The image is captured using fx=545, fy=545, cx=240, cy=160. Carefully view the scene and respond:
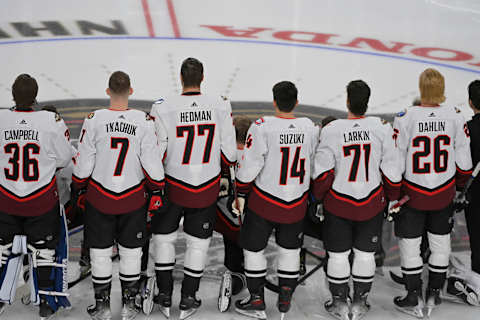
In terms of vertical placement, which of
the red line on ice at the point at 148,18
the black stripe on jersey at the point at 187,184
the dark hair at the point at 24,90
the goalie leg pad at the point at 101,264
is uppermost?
the red line on ice at the point at 148,18

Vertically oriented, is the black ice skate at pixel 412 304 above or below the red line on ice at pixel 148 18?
below

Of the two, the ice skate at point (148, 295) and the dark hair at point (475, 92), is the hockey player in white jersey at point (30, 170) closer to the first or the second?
the ice skate at point (148, 295)

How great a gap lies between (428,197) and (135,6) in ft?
11.9

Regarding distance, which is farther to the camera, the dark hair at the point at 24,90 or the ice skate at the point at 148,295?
the ice skate at the point at 148,295

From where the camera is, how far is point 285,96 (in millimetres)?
2389

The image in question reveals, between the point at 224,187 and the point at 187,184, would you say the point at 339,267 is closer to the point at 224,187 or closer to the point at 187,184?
the point at 224,187

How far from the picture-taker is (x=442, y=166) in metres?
2.55

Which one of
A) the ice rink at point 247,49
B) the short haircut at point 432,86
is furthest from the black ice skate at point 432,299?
the short haircut at point 432,86

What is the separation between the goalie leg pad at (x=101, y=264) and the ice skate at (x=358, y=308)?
3.74ft

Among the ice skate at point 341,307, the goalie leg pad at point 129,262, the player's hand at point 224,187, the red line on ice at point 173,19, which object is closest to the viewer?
the goalie leg pad at point 129,262

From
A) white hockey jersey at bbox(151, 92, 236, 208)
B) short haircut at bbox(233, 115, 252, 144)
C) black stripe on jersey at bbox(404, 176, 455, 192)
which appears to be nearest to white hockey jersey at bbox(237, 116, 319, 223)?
white hockey jersey at bbox(151, 92, 236, 208)

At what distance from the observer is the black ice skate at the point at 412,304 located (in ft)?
8.56

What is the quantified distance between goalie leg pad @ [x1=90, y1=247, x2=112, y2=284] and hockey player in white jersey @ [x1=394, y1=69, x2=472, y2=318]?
137 centimetres

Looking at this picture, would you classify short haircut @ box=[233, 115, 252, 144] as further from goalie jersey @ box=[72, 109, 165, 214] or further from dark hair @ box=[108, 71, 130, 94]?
dark hair @ box=[108, 71, 130, 94]
